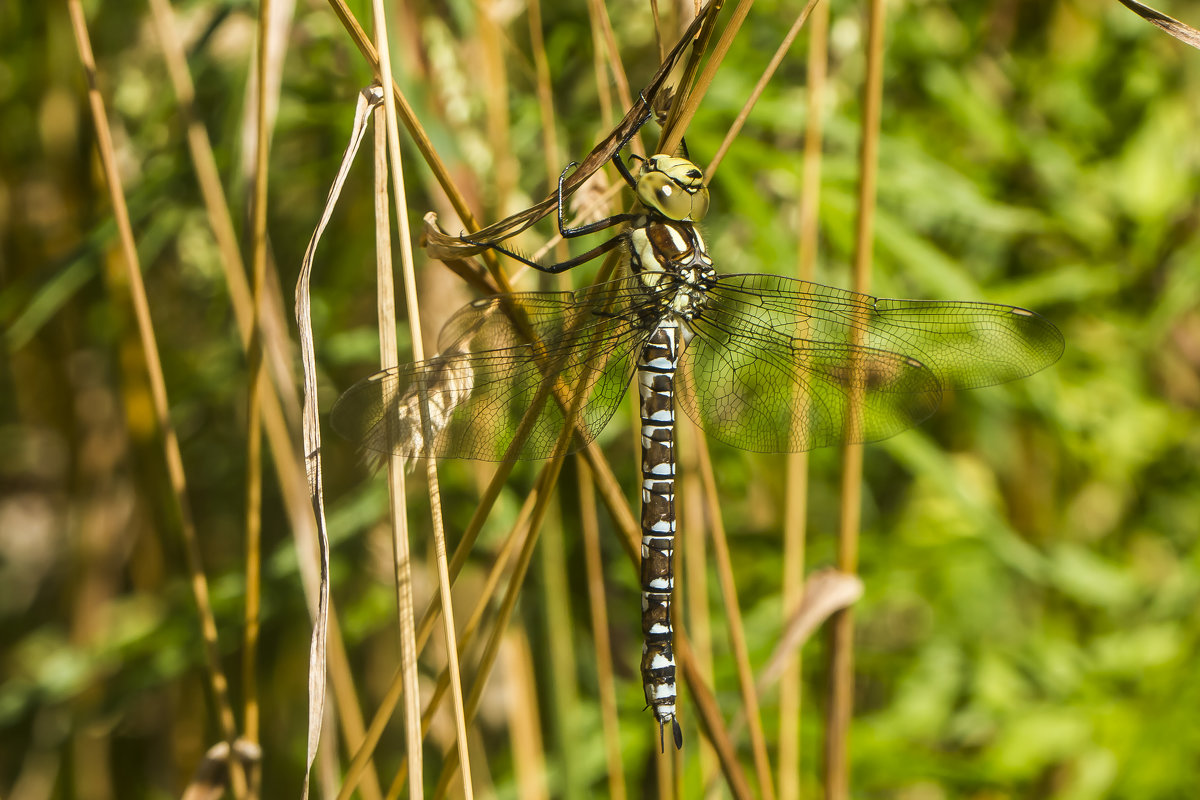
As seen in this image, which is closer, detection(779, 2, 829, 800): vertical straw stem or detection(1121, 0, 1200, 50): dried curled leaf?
detection(1121, 0, 1200, 50): dried curled leaf

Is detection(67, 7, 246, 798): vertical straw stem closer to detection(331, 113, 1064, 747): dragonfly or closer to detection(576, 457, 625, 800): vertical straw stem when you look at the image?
detection(331, 113, 1064, 747): dragonfly

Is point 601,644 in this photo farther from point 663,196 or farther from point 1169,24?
point 1169,24

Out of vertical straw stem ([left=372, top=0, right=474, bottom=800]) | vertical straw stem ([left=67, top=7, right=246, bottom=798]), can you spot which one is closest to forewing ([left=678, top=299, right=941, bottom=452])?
vertical straw stem ([left=372, top=0, right=474, bottom=800])

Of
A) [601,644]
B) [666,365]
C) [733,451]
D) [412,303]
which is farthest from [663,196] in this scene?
[733,451]

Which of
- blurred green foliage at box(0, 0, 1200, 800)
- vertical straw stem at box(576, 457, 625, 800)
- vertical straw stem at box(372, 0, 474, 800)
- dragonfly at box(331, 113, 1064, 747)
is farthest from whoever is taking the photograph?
blurred green foliage at box(0, 0, 1200, 800)

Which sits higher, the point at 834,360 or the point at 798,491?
the point at 834,360

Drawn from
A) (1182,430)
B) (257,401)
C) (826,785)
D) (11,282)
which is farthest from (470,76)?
(1182,430)
